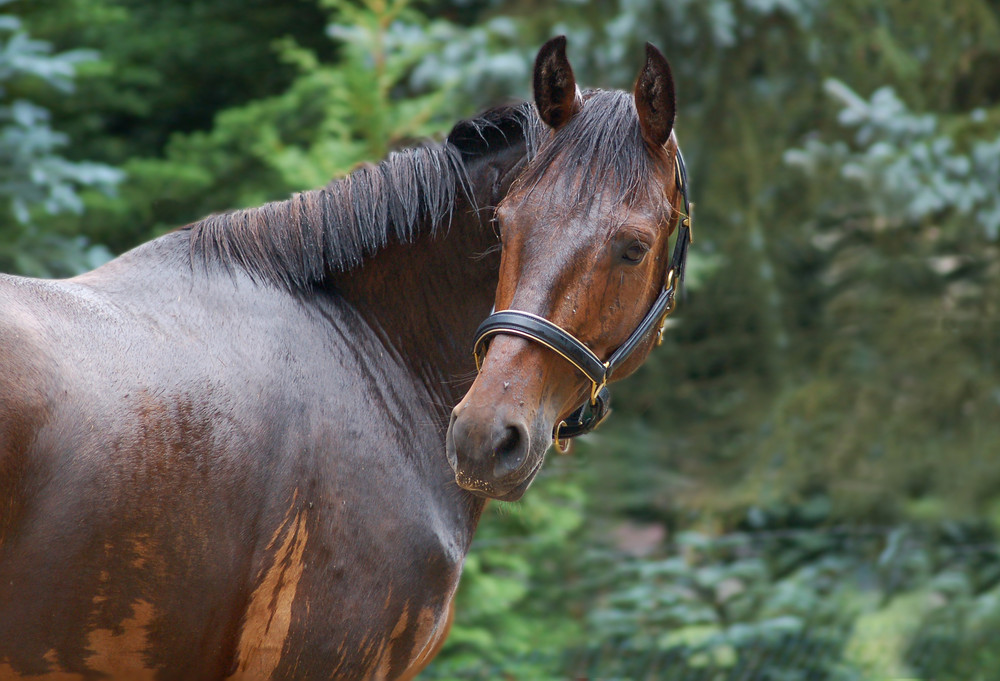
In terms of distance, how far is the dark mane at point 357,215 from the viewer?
2297 mm

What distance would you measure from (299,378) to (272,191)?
11.8ft

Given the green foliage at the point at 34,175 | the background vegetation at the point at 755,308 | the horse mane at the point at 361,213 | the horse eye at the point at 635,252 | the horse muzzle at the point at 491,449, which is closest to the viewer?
the horse muzzle at the point at 491,449

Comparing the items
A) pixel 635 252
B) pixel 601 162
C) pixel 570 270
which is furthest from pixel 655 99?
pixel 570 270

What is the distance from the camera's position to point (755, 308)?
609 cm

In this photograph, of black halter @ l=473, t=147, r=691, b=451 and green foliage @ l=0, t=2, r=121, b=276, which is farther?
green foliage @ l=0, t=2, r=121, b=276

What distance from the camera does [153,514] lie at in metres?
1.87

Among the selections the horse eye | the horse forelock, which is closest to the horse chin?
the horse eye

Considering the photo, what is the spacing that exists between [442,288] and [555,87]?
611 mm

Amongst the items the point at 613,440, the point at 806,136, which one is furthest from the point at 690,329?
the point at 806,136

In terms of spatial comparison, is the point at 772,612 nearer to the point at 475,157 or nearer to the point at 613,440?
the point at 613,440

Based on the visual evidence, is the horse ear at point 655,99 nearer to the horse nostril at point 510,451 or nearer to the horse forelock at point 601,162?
the horse forelock at point 601,162

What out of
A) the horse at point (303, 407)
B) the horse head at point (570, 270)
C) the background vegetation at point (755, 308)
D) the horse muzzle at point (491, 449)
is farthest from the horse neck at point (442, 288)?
the background vegetation at point (755, 308)

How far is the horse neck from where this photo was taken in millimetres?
2389

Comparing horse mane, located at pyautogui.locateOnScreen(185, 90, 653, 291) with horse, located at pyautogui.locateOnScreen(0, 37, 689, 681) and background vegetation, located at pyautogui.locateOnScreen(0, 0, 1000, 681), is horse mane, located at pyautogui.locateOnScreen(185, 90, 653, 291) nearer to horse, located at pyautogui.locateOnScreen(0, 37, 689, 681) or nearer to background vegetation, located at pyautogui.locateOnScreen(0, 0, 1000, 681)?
horse, located at pyautogui.locateOnScreen(0, 37, 689, 681)
